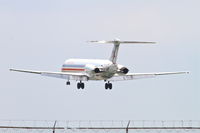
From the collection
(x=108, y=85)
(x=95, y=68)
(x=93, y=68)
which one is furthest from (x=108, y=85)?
(x=95, y=68)

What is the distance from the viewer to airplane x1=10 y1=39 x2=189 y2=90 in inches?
5635

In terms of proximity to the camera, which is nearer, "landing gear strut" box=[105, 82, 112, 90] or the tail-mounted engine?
the tail-mounted engine

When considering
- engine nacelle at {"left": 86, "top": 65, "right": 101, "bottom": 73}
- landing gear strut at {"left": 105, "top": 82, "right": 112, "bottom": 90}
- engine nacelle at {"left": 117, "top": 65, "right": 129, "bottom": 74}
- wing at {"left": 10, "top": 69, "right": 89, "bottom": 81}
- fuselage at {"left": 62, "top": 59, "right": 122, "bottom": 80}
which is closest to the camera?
engine nacelle at {"left": 117, "top": 65, "right": 129, "bottom": 74}

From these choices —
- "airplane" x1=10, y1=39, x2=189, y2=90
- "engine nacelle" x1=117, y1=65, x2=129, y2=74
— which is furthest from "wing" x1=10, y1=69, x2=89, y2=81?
"engine nacelle" x1=117, y1=65, x2=129, y2=74

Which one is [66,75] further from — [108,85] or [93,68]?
[93,68]

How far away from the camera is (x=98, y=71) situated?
473ft

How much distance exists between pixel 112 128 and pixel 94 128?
2.49 metres

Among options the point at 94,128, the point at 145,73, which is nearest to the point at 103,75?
the point at 145,73

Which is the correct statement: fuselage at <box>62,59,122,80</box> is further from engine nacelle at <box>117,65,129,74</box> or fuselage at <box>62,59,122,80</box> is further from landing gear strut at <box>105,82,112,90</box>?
landing gear strut at <box>105,82,112,90</box>

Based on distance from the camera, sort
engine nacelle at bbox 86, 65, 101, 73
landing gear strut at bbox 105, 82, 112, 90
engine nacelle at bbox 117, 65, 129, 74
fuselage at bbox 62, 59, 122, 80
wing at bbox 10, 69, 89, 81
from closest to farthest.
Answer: engine nacelle at bbox 117, 65, 129, 74, fuselage at bbox 62, 59, 122, 80, engine nacelle at bbox 86, 65, 101, 73, landing gear strut at bbox 105, 82, 112, 90, wing at bbox 10, 69, 89, 81

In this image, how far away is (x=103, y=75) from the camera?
474ft

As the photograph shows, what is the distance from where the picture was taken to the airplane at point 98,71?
143125 mm

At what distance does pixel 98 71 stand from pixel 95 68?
102 cm

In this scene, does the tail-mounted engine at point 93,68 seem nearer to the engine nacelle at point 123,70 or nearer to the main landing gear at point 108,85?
the engine nacelle at point 123,70
